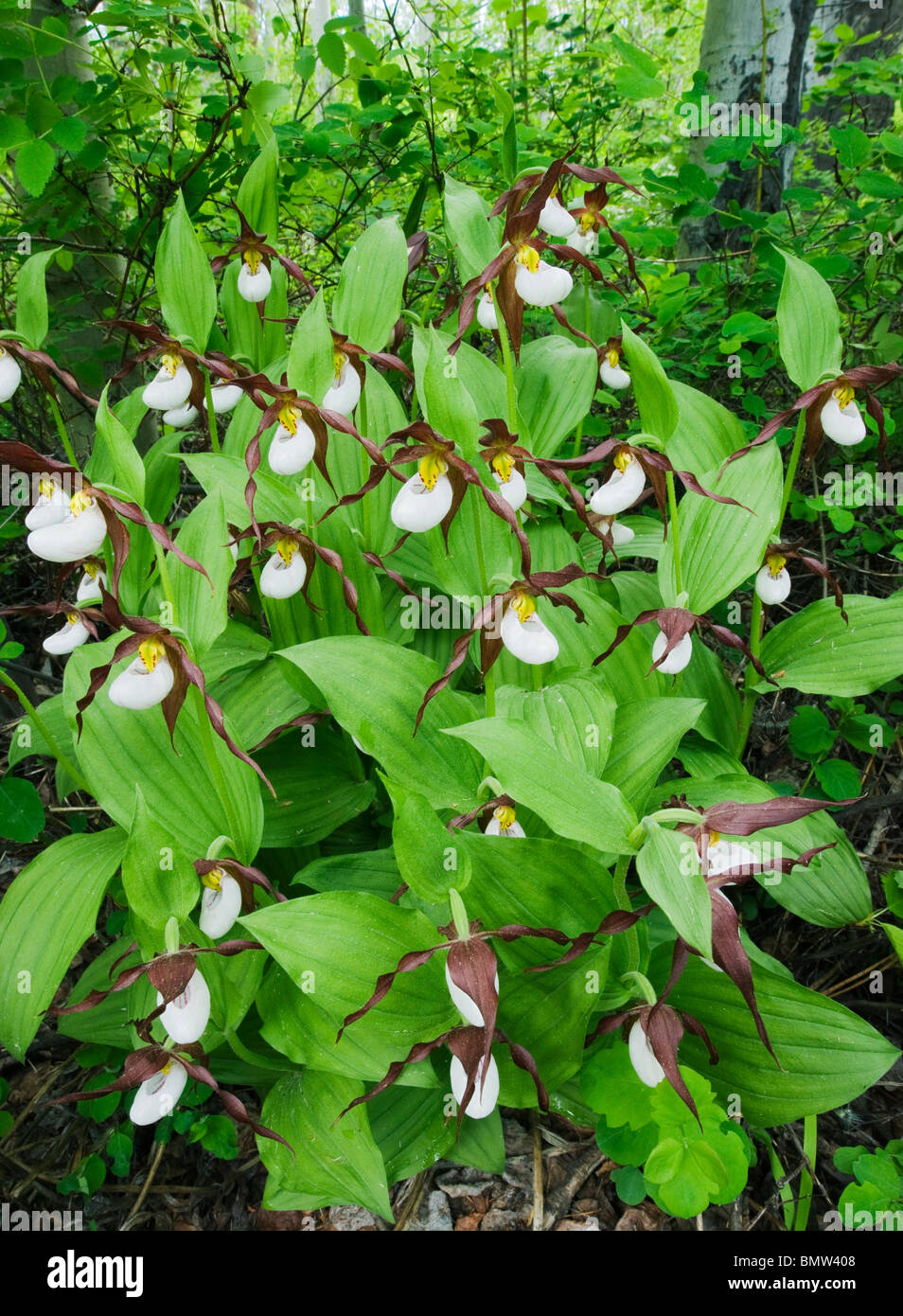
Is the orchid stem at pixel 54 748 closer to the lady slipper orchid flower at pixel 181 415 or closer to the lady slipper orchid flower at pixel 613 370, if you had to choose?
the lady slipper orchid flower at pixel 181 415

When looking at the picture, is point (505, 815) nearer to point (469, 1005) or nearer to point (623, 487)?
point (469, 1005)

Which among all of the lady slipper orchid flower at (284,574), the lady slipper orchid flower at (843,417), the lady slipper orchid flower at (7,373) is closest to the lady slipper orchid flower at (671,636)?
the lady slipper orchid flower at (843,417)

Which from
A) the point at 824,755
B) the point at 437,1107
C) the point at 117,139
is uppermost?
the point at 117,139

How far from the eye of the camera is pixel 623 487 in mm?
1498

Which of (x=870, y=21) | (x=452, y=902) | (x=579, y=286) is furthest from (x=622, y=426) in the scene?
(x=870, y=21)

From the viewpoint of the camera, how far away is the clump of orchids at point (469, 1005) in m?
0.95

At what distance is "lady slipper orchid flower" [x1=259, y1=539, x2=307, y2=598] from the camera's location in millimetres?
1449

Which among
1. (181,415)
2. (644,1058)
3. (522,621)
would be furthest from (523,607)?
(181,415)

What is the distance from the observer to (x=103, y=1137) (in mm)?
1607

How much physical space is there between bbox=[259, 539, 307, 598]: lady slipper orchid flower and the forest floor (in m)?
0.90

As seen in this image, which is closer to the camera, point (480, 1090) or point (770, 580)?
point (480, 1090)

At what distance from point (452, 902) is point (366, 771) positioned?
72 centimetres

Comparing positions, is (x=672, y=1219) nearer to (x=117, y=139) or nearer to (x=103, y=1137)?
(x=103, y=1137)

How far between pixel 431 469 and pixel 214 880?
0.74 m
